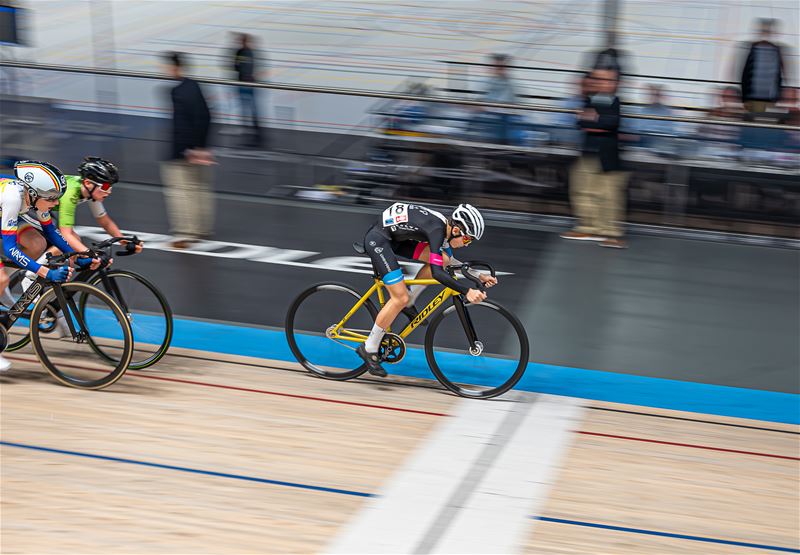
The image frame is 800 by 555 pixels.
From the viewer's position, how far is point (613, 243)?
280 inches

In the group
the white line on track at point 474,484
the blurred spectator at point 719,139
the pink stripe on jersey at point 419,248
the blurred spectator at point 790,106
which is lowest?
the white line on track at point 474,484

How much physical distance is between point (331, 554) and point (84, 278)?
220 centimetres

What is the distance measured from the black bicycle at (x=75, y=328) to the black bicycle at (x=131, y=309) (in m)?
0.03

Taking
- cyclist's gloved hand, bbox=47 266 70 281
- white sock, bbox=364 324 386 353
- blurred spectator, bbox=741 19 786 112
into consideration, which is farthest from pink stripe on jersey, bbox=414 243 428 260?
blurred spectator, bbox=741 19 786 112

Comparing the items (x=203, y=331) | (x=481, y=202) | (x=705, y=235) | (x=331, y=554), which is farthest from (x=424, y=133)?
(x=331, y=554)

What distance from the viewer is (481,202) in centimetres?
759

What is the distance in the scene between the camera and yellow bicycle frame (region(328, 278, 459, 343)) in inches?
177

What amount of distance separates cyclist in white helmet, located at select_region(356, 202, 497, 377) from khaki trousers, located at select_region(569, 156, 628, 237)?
290cm

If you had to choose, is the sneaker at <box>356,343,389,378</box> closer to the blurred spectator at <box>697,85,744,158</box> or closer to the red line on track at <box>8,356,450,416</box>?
the red line on track at <box>8,356,450,416</box>

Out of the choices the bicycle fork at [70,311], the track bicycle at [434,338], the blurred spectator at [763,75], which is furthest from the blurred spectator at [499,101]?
the bicycle fork at [70,311]

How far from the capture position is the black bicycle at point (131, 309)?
4.46 m

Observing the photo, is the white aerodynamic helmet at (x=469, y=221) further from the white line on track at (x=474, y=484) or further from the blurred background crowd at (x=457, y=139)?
the blurred background crowd at (x=457, y=139)

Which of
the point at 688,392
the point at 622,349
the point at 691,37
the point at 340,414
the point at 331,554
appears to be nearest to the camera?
the point at 331,554

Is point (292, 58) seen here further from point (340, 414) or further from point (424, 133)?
point (340, 414)
